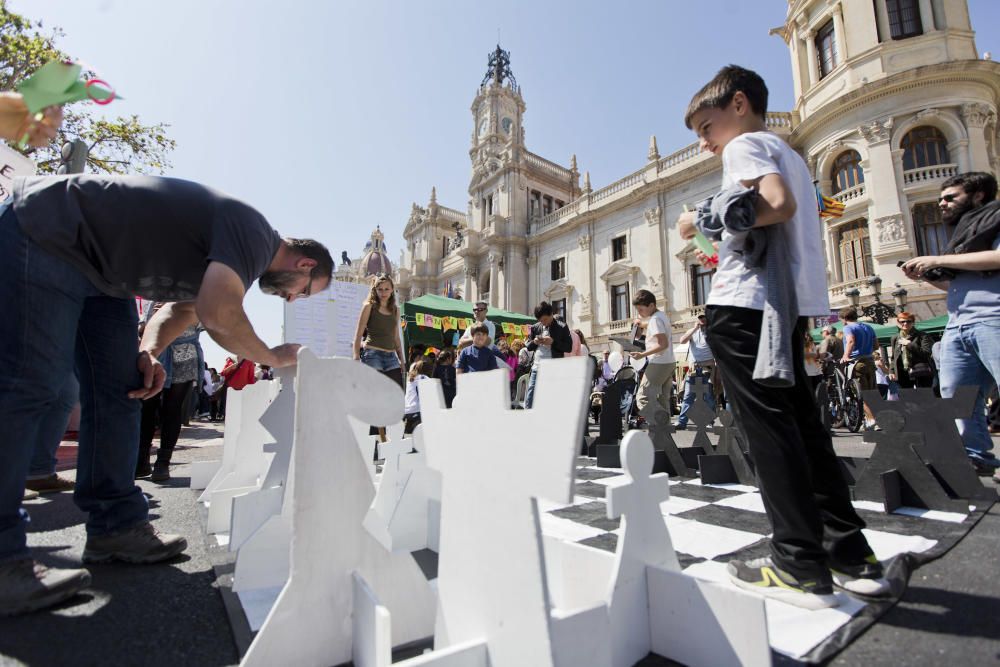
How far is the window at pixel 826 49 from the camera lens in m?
14.2

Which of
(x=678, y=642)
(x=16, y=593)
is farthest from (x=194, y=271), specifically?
(x=678, y=642)

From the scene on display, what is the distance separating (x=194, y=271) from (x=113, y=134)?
1270 centimetres

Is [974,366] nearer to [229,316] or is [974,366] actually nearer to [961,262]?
[961,262]

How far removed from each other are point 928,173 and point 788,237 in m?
15.4

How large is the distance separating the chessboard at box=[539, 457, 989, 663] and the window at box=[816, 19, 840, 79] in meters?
17.2

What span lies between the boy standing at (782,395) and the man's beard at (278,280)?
1.46 metres

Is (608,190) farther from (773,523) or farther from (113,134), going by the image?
(773,523)

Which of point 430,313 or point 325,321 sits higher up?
point 430,313

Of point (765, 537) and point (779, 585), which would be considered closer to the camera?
point (779, 585)

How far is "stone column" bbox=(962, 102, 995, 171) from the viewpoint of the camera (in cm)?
1185

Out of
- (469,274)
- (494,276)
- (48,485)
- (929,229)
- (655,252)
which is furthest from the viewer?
(469,274)

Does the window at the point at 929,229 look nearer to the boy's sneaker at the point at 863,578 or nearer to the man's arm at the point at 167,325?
the boy's sneaker at the point at 863,578

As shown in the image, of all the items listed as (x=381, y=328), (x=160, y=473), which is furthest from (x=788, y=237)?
(x=160, y=473)

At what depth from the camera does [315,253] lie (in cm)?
173
